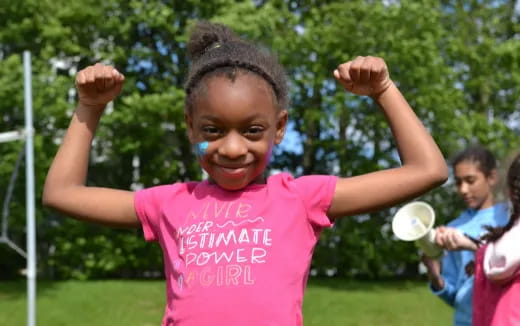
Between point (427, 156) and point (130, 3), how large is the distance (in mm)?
15317

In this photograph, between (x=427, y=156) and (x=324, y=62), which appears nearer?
(x=427, y=156)

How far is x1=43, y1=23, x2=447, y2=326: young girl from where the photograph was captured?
1.93 meters

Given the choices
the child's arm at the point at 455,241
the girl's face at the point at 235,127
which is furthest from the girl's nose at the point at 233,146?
the child's arm at the point at 455,241

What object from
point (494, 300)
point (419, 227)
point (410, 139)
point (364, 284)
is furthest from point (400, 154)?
point (364, 284)

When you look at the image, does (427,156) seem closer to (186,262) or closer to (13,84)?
(186,262)

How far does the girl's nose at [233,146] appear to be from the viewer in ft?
6.34

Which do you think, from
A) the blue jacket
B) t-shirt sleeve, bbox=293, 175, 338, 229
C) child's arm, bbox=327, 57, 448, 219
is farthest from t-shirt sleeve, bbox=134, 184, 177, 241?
the blue jacket

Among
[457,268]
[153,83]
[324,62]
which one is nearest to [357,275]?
[324,62]

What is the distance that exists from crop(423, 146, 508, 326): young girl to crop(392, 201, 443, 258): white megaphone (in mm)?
117

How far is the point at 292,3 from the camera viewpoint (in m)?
17.8

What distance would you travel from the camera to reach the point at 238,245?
1966mm

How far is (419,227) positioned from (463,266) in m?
0.37

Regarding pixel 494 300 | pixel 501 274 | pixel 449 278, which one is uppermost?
pixel 501 274

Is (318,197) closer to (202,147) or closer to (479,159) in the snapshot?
(202,147)
